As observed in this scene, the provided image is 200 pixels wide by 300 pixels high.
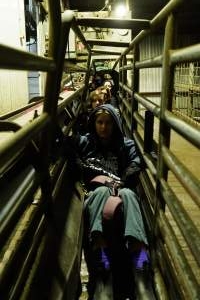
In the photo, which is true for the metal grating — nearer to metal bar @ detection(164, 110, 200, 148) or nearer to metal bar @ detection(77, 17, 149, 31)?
metal bar @ detection(77, 17, 149, 31)

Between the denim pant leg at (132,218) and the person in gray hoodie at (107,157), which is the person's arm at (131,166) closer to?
the person in gray hoodie at (107,157)

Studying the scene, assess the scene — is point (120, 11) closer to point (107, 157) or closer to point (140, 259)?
point (107, 157)

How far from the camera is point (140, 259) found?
248 centimetres

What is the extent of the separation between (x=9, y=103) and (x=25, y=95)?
1.11 metres

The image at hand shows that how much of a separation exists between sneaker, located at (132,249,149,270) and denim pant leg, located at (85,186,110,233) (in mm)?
283

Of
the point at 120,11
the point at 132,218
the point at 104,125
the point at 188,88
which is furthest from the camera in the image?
the point at 120,11

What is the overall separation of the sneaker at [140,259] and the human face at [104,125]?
126cm

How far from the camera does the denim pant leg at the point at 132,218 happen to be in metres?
2.54

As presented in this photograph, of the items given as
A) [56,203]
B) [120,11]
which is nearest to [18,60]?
[56,203]

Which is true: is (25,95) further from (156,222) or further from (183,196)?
(156,222)

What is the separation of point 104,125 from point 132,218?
1088mm

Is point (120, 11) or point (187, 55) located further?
point (120, 11)

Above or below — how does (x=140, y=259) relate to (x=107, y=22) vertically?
below

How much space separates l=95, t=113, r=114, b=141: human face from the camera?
3463 millimetres
